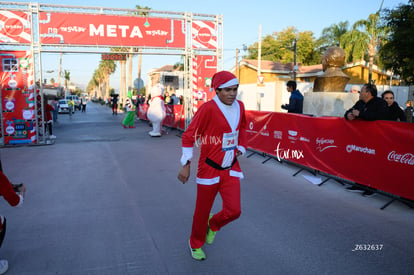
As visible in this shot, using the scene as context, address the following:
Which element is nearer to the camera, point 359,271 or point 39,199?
point 359,271

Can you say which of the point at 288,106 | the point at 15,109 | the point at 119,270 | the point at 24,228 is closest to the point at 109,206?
the point at 24,228

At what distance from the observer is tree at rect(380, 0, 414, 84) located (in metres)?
12.0

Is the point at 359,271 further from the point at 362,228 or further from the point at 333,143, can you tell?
the point at 333,143

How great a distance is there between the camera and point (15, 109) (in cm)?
1075

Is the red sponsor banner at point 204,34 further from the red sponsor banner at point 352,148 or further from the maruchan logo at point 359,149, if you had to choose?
the maruchan logo at point 359,149

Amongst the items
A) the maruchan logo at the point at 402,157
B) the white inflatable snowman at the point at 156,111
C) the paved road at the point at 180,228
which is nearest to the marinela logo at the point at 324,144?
the paved road at the point at 180,228

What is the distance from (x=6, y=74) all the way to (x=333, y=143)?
9.63 m

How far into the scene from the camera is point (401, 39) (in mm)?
12195

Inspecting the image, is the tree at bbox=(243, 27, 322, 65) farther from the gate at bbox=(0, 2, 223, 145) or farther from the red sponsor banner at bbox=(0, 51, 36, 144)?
the red sponsor banner at bbox=(0, 51, 36, 144)

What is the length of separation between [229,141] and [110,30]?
32.5 ft

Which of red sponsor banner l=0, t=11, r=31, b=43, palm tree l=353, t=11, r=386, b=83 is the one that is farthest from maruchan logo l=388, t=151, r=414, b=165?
palm tree l=353, t=11, r=386, b=83

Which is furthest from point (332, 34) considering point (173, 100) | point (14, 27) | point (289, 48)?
point (14, 27)

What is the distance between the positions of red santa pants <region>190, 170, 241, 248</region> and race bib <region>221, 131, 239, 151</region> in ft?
0.75

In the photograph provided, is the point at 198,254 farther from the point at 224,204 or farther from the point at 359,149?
the point at 359,149
